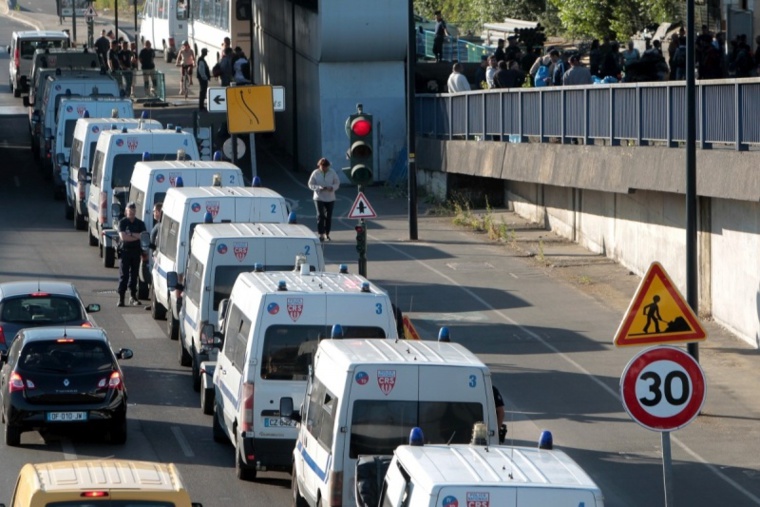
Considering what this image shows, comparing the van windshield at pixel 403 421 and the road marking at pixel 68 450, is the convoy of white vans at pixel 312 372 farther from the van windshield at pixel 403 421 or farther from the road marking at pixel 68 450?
the road marking at pixel 68 450

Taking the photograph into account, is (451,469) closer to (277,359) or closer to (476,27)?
(277,359)

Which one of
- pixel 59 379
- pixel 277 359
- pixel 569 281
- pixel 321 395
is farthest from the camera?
pixel 569 281

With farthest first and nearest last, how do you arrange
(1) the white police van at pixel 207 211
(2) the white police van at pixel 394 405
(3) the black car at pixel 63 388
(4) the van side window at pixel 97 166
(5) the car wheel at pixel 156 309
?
1. (4) the van side window at pixel 97 166
2. (5) the car wheel at pixel 156 309
3. (1) the white police van at pixel 207 211
4. (3) the black car at pixel 63 388
5. (2) the white police van at pixel 394 405

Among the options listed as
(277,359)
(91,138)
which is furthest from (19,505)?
(91,138)

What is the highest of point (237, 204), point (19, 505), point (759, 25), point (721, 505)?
point (759, 25)

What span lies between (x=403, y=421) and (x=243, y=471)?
4017 millimetres

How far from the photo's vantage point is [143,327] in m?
26.8

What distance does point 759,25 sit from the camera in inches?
1641

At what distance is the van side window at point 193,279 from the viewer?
21.5 meters

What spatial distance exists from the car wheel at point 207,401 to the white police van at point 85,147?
13.3 m

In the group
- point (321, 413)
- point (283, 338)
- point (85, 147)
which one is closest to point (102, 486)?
point (321, 413)

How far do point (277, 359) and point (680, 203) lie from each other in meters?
12.6

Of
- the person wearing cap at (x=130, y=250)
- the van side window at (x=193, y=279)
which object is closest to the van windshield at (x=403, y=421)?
the van side window at (x=193, y=279)

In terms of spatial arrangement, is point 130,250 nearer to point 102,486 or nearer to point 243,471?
point 243,471
